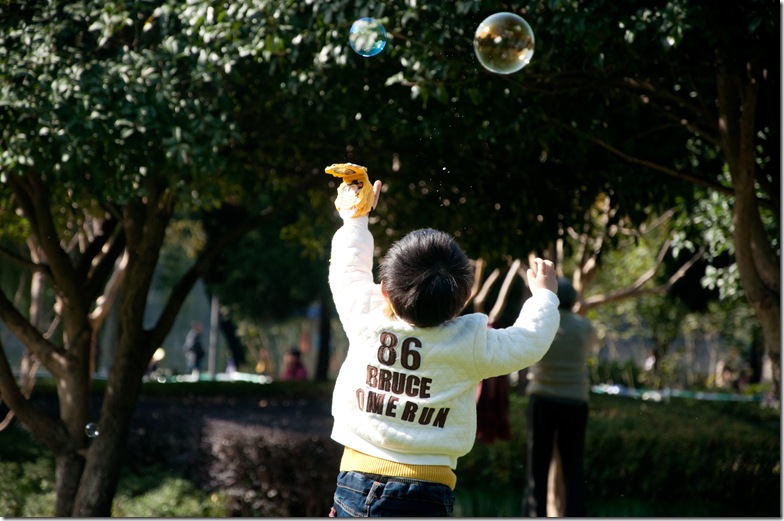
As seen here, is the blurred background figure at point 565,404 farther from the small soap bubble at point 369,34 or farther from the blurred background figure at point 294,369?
the blurred background figure at point 294,369

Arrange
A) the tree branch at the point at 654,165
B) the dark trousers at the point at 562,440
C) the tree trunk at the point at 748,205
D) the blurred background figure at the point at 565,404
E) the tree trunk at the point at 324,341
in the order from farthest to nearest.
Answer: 1. the tree trunk at the point at 324,341
2. the dark trousers at the point at 562,440
3. the blurred background figure at the point at 565,404
4. the tree branch at the point at 654,165
5. the tree trunk at the point at 748,205

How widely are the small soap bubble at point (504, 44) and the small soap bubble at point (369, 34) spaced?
467mm

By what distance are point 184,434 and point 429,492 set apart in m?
8.26

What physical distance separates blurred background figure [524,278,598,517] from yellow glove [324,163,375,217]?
3.89 metres

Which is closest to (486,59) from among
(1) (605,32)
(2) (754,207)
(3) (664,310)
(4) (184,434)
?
(1) (605,32)

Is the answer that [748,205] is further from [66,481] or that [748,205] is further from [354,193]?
[66,481]

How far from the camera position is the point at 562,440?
22.9 ft

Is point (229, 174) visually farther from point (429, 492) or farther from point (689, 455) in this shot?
point (689, 455)

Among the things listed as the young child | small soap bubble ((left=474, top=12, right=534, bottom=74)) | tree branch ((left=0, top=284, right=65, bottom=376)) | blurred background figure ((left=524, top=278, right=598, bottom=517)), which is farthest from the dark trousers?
the young child

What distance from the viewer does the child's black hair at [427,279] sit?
281cm

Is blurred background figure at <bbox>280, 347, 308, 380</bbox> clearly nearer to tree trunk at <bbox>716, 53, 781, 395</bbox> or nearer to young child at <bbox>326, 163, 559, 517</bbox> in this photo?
tree trunk at <bbox>716, 53, 781, 395</bbox>

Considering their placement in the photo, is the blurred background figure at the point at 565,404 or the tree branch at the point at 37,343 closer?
the blurred background figure at the point at 565,404

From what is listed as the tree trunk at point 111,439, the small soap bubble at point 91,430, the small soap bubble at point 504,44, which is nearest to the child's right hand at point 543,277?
the small soap bubble at point 504,44

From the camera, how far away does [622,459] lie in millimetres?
10062
